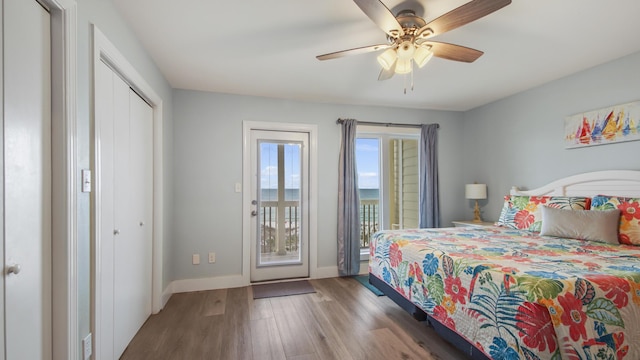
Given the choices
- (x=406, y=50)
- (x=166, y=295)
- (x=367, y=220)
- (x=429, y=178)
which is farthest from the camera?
(x=367, y=220)

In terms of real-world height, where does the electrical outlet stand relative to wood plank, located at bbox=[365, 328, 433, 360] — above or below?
above

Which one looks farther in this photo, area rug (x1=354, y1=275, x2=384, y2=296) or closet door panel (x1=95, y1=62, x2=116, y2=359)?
area rug (x1=354, y1=275, x2=384, y2=296)

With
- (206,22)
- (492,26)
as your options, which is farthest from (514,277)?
(206,22)

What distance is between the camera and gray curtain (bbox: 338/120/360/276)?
12.3 feet

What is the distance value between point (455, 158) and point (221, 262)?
370cm

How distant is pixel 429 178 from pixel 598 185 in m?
1.76

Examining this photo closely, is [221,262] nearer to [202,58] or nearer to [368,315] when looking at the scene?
[368,315]

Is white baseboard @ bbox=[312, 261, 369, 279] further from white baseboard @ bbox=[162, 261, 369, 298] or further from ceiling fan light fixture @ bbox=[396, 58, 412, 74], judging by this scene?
ceiling fan light fixture @ bbox=[396, 58, 412, 74]

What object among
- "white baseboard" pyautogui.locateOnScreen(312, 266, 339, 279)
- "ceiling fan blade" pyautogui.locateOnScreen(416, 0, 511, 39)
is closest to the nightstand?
"white baseboard" pyautogui.locateOnScreen(312, 266, 339, 279)

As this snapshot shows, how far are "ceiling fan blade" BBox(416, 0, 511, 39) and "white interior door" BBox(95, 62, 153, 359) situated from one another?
1991 millimetres

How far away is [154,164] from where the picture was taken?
2.70 m

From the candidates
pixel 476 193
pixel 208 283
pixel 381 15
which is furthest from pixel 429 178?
pixel 208 283

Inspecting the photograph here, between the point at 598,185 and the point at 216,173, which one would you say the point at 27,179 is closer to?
the point at 216,173

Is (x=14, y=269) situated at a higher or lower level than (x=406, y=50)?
lower
